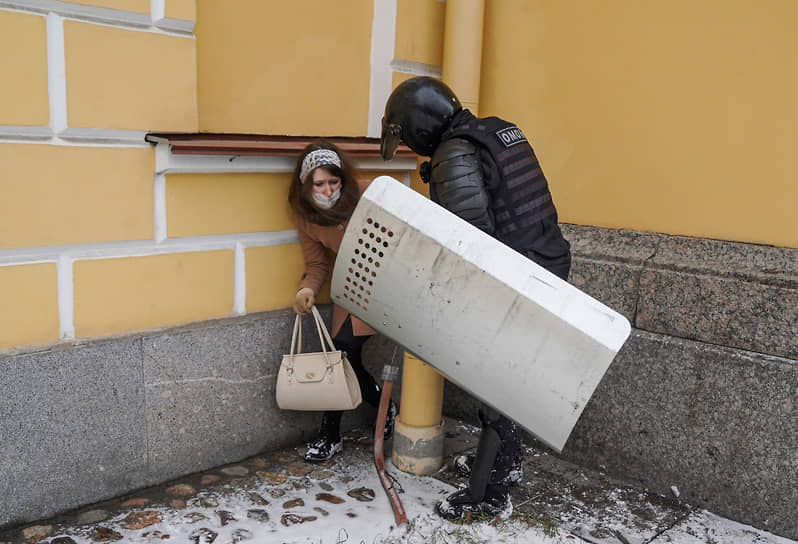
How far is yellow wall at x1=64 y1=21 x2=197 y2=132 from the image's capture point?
2861 millimetres

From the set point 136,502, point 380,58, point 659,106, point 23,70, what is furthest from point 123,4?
point 659,106

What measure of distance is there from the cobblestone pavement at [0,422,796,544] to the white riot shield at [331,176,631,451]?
2.80 ft

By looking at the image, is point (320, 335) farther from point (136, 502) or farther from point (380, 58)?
point (380, 58)

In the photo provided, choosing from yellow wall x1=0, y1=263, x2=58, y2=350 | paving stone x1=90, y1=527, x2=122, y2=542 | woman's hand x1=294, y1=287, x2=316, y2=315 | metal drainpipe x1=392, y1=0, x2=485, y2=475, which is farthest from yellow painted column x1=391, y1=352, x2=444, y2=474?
yellow wall x1=0, y1=263, x2=58, y2=350

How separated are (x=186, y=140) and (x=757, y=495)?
273cm

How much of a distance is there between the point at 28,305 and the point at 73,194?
1.48 feet

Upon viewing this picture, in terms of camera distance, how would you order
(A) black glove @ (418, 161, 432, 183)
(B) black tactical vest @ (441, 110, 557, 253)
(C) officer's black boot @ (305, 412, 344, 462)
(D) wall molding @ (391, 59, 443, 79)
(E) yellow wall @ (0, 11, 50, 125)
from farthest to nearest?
(D) wall molding @ (391, 59, 443, 79) < (C) officer's black boot @ (305, 412, 344, 462) < (A) black glove @ (418, 161, 432, 183) < (B) black tactical vest @ (441, 110, 557, 253) < (E) yellow wall @ (0, 11, 50, 125)

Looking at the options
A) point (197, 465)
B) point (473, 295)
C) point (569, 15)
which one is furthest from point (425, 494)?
point (569, 15)

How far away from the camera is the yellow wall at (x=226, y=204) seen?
10.6 feet

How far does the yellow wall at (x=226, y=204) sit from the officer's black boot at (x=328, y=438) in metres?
0.96

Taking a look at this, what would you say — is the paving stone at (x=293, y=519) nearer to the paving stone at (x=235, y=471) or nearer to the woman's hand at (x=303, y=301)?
the paving stone at (x=235, y=471)

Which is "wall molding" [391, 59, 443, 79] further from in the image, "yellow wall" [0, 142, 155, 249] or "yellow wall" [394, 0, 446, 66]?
"yellow wall" [0, 142, 155, 249]

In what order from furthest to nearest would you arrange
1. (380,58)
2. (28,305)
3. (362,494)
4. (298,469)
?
(380,58) < (298,469) < (362,494) < (28,305)

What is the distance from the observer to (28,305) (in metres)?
2.85
